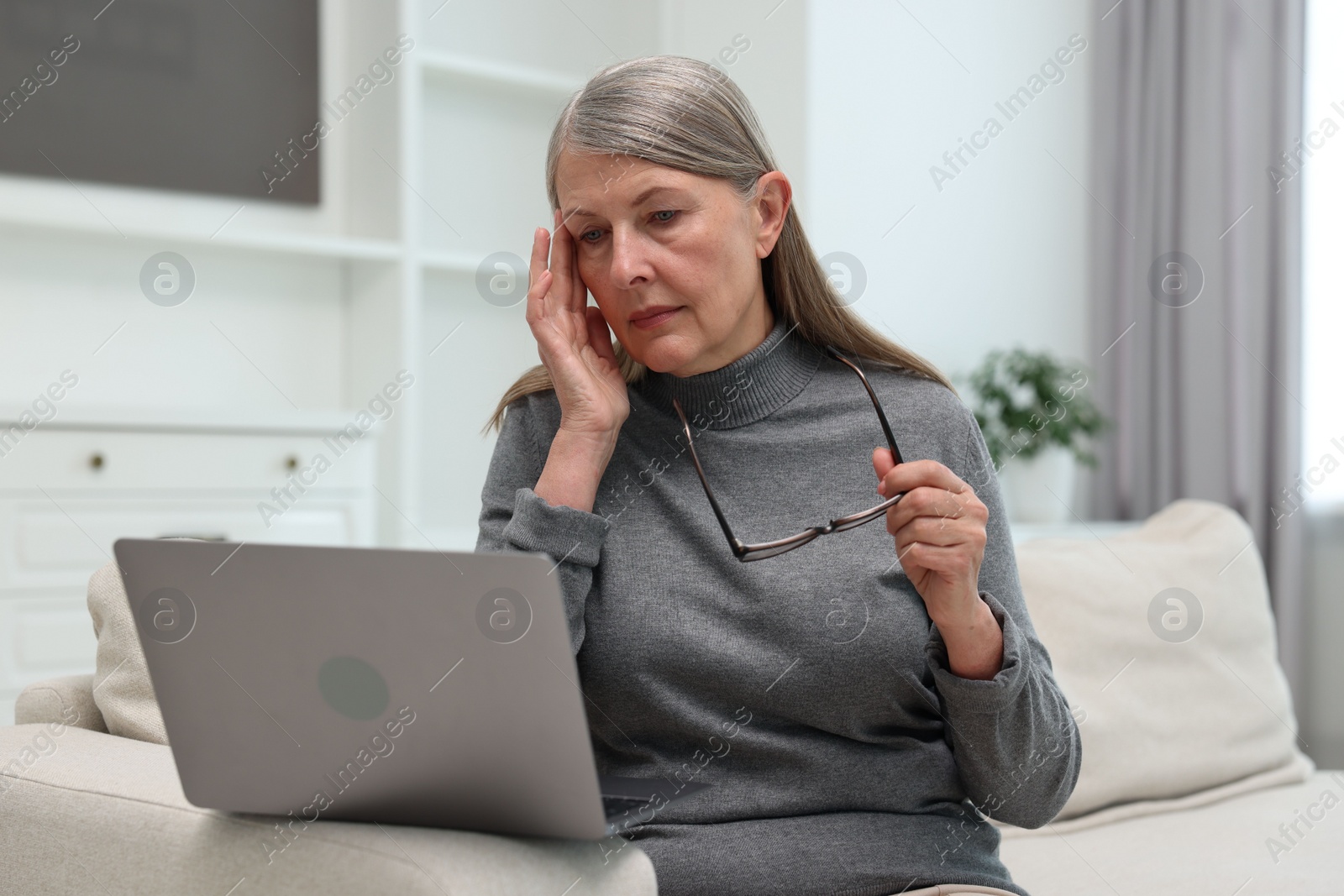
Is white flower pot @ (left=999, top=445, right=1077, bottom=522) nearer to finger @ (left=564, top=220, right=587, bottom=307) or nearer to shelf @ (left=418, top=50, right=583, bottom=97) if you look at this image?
shelf @ (left=418, top=50, right=583, bottom=97)

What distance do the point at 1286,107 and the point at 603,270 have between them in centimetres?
301

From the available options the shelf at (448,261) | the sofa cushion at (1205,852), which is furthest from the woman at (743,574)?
the shelf at (448,261)

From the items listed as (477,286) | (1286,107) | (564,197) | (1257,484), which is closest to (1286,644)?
(1257,484)

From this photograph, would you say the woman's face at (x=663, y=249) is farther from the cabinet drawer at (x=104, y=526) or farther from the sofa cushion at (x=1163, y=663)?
the cabinet drawer at (x=104, y=526)

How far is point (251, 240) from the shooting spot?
124 inches

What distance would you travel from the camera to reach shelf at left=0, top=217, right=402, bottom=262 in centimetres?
295

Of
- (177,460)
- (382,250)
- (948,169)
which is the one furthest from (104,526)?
(948,169)

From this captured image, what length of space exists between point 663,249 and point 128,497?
1.81 meters

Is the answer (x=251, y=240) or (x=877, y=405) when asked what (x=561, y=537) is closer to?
(x=877, y=405)

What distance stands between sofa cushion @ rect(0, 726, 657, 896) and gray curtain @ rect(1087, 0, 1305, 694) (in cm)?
320

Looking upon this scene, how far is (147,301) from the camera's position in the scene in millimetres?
3238

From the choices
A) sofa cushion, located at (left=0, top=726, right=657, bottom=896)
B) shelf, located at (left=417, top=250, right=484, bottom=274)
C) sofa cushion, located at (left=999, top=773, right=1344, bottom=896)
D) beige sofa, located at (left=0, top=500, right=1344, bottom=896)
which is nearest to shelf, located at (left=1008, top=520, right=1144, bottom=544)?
beige sofa, located at (left=0, top=500, right=1344, bottom=896)

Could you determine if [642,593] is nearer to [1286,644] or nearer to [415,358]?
[415,358]

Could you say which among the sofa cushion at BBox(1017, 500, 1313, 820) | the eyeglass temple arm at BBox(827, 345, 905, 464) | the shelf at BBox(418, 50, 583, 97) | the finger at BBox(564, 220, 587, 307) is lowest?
the sofa cushion at BBox(1017, 500, 1313, 820)
